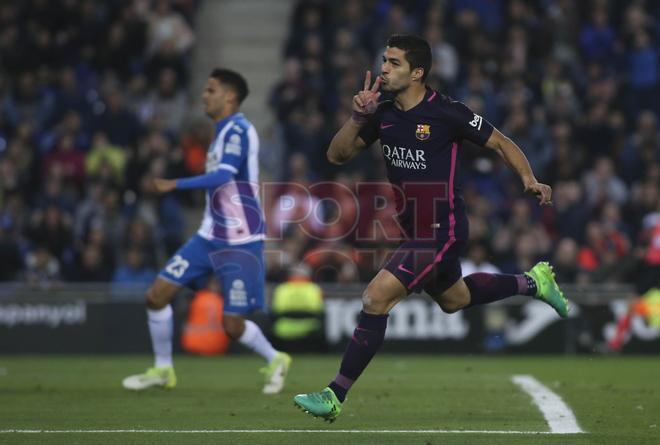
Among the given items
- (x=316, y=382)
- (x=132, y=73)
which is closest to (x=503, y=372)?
(x=316, y=382)

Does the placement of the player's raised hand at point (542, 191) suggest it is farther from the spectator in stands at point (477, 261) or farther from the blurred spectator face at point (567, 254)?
the blurred spectator face at point (567, 254)

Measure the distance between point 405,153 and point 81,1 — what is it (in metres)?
13.6

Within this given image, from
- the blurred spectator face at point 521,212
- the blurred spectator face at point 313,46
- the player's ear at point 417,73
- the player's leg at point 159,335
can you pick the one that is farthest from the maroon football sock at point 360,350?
the blurred spectator face at point 313,46

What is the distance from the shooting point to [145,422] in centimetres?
880

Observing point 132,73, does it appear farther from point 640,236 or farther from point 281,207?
point 640,236

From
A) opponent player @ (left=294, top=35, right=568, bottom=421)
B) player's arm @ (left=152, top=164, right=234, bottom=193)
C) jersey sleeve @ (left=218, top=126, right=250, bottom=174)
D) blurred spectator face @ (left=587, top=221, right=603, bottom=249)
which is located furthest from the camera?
blurred spectator face @ (left=587, top=221, right=603, bottom=249)

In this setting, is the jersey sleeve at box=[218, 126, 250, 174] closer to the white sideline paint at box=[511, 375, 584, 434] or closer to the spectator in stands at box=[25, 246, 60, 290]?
the white sideline paint at box=[511, 375, 584, 434]

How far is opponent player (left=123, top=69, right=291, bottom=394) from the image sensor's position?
1095cm

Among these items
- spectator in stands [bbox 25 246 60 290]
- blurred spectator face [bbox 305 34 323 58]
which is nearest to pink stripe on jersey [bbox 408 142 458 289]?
spectator in stands [bbox 25 246 60 290]

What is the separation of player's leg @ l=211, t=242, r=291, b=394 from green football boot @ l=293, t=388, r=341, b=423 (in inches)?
117

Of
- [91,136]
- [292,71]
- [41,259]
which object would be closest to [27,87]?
[91,136]

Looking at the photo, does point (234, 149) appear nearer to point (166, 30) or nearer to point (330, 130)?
point (330, 130)

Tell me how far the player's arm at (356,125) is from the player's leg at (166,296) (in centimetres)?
252

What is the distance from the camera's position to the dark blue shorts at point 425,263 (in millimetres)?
8398
